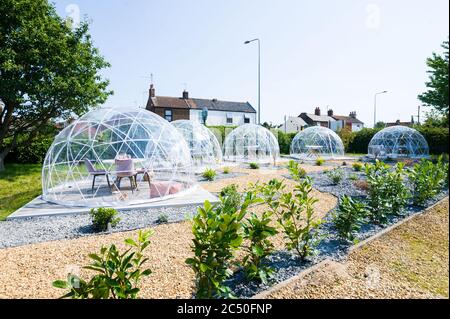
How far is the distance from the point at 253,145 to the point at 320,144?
8416mm

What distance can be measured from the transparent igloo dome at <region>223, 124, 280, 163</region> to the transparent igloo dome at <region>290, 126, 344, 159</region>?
17.1 ft

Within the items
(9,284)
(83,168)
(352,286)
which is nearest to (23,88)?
(83,168)

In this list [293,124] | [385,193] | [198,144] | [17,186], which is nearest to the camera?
[385,193]

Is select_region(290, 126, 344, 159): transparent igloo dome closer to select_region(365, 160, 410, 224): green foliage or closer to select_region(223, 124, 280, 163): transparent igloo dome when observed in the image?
select_region(223, 124, 280, 163): transparent igloo dome

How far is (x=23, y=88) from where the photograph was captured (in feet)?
41.5

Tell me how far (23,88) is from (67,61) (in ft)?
7.90

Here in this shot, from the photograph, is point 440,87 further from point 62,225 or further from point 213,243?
point 62,225

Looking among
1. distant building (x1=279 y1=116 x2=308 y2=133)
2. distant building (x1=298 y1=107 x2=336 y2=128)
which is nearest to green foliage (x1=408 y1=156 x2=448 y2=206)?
distant building (x1=279 y1=116 x2=308 y2=133)

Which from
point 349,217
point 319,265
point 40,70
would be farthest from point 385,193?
point 40,70

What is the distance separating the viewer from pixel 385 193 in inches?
238

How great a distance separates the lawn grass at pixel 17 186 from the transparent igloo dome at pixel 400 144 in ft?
86.0

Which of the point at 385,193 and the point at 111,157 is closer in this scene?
the point at 385,193

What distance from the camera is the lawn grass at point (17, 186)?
906cm

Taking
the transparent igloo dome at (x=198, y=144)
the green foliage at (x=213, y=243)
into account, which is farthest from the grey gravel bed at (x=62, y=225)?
the transparent igloo dome at (x=198, y=144)
